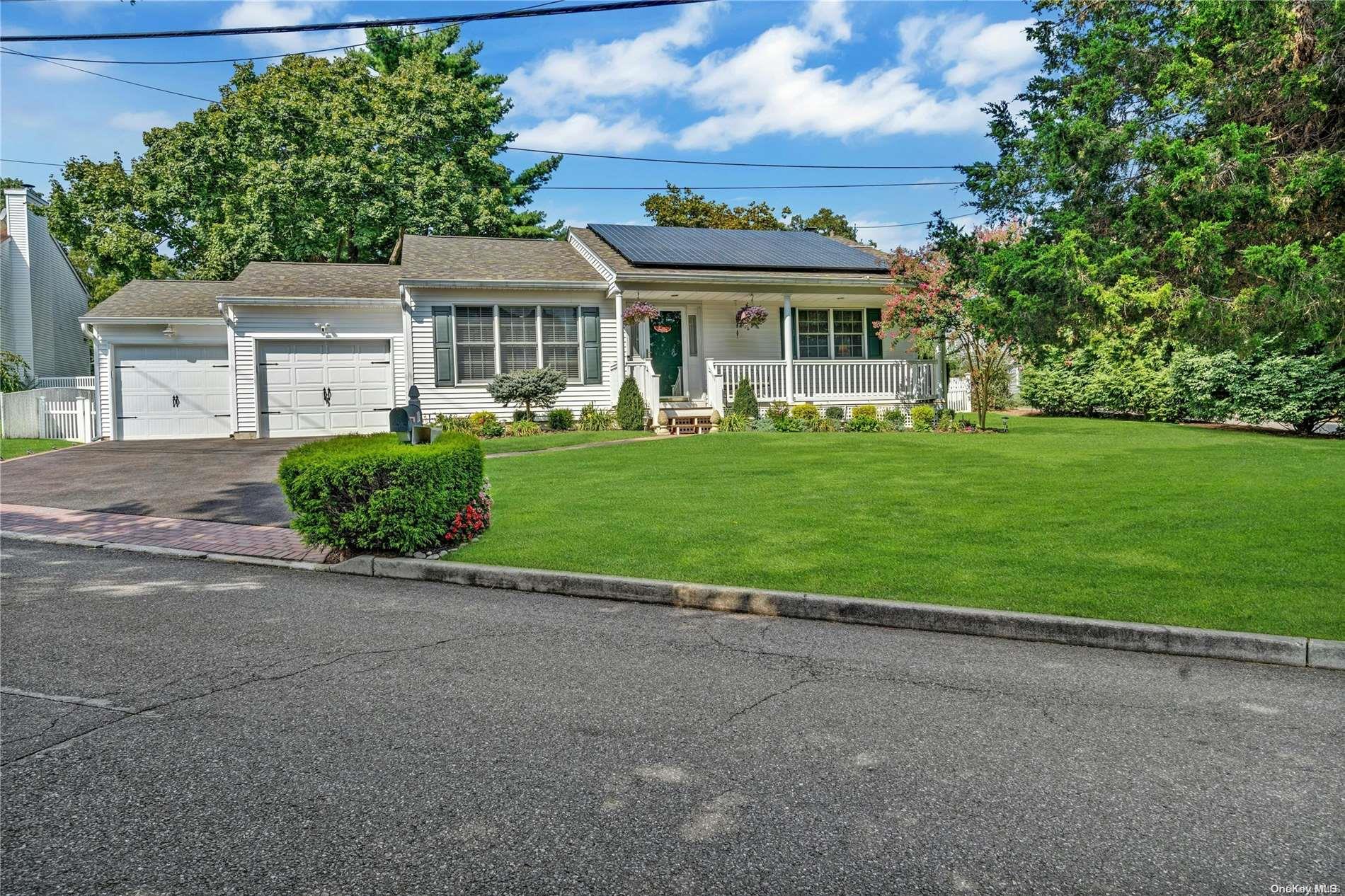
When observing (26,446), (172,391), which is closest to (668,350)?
(172,391)

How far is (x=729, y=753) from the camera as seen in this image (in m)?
3.81

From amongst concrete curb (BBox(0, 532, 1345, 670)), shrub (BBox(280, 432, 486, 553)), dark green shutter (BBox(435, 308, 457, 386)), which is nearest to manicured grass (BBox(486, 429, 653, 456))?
dark green shutter (BBox(435, 308, 457, 386))

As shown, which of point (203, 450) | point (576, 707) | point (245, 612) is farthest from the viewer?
point (203, 450)

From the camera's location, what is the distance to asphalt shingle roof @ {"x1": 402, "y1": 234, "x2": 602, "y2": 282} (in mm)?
21328

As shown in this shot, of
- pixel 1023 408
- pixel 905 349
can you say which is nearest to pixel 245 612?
pixel 905 349

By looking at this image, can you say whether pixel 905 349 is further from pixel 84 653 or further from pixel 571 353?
pixel 84 653

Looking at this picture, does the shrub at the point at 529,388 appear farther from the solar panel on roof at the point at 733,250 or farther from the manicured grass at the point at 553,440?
the solar panel on roof at the point at 733,250

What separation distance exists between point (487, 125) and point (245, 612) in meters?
29.7

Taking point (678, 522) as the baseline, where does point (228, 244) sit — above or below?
above

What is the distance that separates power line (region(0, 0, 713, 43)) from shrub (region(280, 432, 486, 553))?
5.55 metres

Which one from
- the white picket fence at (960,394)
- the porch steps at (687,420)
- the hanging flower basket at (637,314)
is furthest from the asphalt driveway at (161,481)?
the white picket fence at (960,394)

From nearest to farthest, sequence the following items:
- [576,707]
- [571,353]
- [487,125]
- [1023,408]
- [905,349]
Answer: [576,707], [571,353], [905,349], [1023,408], [487,125]

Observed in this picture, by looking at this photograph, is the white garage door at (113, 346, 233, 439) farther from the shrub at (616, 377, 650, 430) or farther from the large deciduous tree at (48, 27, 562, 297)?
the shrub at (616, 377, 650, 430)

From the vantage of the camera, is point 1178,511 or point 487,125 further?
point 487,125
